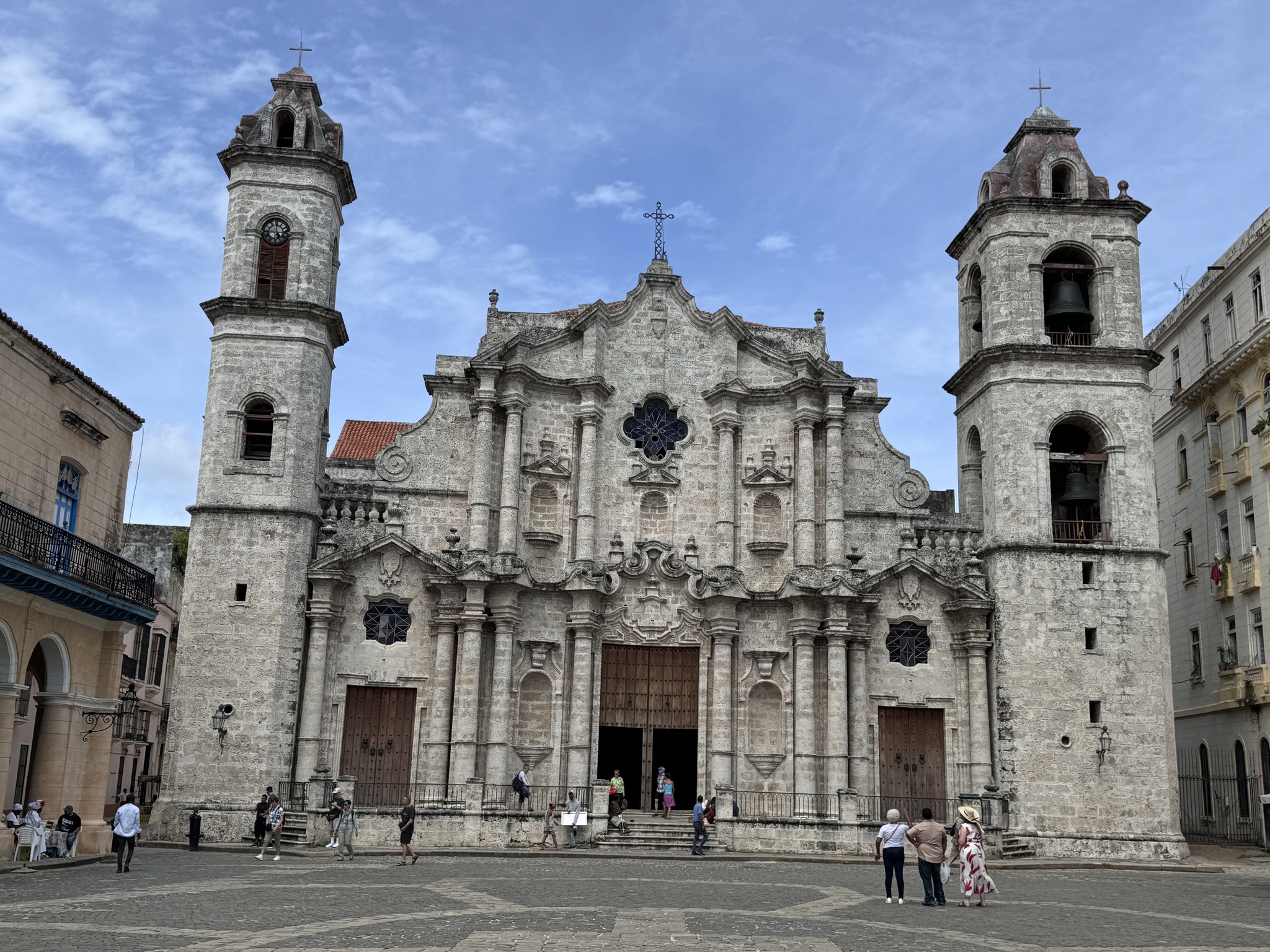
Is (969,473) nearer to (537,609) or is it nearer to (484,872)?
(537,609)

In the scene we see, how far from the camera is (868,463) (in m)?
33.3

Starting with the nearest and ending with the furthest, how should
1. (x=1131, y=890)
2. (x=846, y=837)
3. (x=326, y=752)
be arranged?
(x=1131, y=890), (x=846, y=837), (x=326, y=752)

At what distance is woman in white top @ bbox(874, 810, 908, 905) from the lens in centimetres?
1781

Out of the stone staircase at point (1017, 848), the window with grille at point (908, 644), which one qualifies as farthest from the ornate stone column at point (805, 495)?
the stone staircase at point (1017, 848)

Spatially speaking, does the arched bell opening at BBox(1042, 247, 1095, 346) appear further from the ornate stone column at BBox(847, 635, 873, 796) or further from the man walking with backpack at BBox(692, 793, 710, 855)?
the man walking with backpack at BBox(692, 793, 710, 855)

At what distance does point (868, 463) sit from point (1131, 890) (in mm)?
14132

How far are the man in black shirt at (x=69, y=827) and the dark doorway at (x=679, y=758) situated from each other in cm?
1389

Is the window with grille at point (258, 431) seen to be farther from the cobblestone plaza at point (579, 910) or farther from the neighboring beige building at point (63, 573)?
the cobblestone plaza at point (579, 910)

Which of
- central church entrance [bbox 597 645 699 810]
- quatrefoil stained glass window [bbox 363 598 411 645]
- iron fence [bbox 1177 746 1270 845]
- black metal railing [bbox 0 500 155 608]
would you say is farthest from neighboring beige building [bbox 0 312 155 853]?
iron fence [bbox 1177 746 1270 845]

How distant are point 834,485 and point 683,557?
4.17 m

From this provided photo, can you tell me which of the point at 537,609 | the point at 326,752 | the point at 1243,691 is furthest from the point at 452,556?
the point at 1243,691

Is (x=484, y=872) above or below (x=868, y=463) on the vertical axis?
below

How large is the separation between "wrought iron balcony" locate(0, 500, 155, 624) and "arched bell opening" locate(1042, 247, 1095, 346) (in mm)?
22021

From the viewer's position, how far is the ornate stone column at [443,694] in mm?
29719
